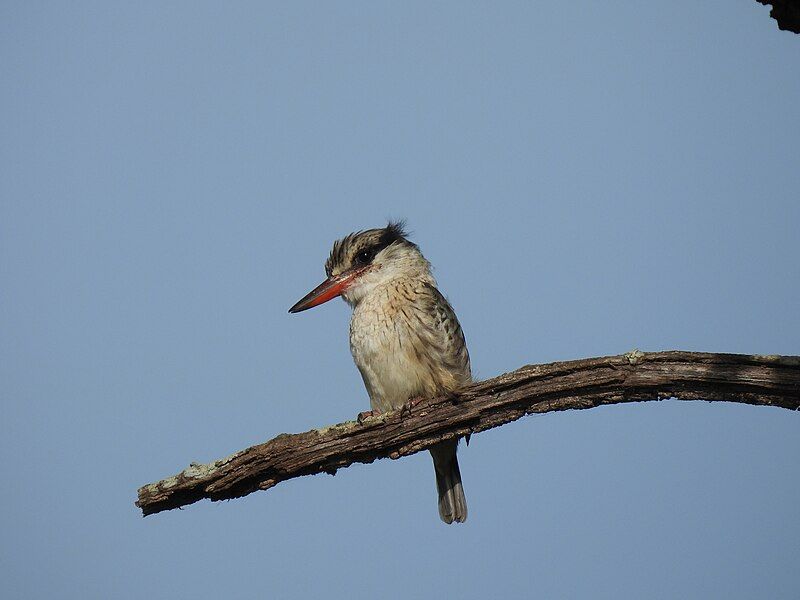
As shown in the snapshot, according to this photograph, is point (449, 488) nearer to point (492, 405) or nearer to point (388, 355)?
point (388, 355)

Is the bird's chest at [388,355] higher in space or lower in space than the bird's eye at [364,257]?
lower

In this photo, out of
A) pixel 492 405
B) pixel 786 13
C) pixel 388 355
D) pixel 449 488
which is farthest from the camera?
pixel 449 488

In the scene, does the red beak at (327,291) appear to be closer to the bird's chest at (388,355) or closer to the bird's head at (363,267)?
the bird's head at (363,267)

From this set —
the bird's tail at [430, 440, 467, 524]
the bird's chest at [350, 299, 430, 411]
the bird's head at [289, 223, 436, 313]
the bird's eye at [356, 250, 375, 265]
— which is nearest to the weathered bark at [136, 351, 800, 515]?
the bird's chest at [350, 299, 430, 411]

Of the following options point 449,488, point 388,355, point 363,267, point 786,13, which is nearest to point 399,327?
point 388,355

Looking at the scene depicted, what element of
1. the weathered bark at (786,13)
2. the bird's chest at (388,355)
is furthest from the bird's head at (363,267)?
the weathered bark at (786,13)

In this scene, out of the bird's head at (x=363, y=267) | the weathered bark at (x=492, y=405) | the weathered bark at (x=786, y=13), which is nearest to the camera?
the weathered bark at (x=786, y=13)

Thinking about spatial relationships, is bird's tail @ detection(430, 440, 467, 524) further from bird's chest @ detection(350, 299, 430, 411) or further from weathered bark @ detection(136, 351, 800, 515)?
weathered bark @ detection(136, 351, 800, 515)
